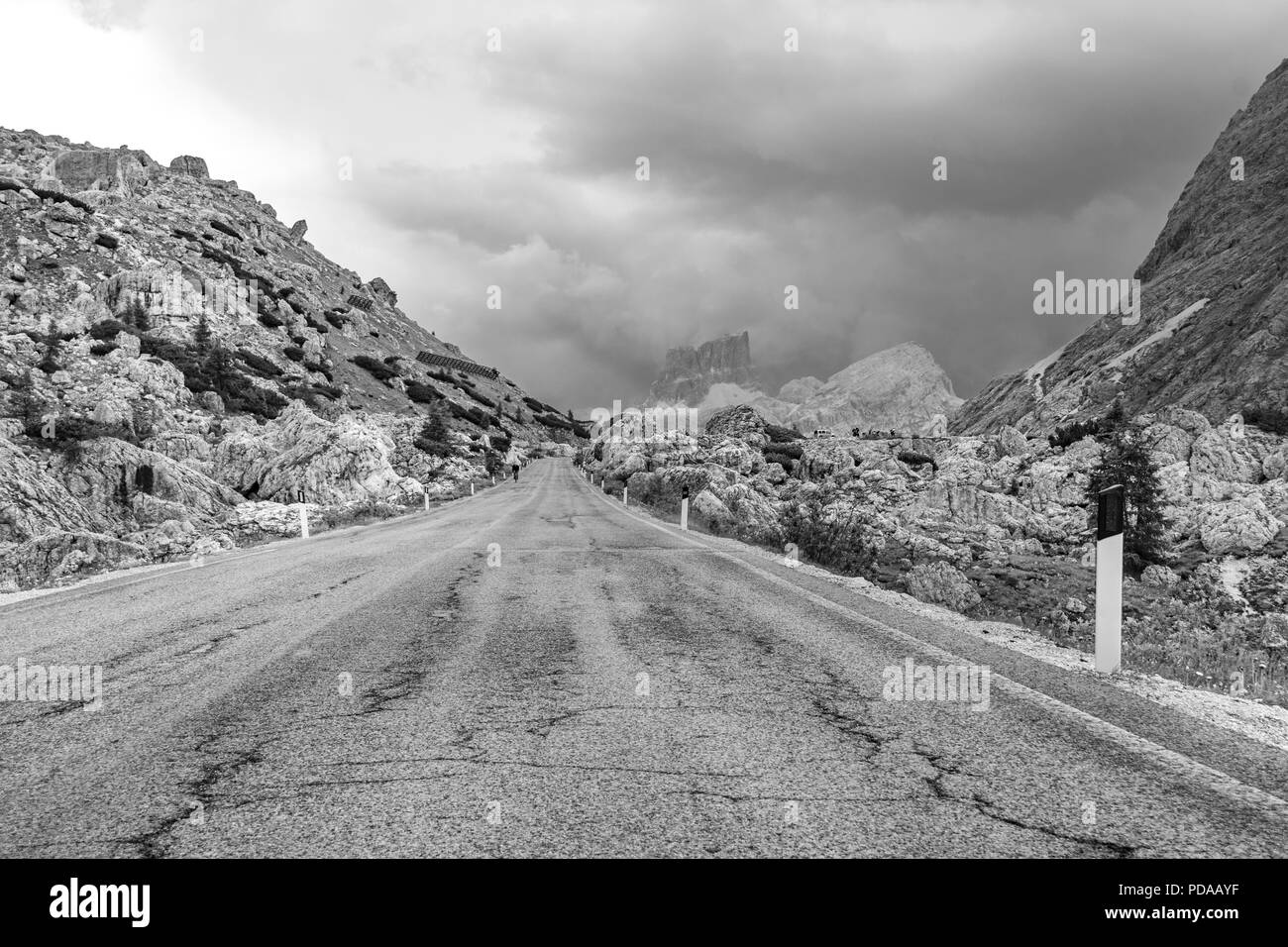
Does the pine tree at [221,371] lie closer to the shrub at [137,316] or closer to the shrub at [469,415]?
the shrub at [137,316]

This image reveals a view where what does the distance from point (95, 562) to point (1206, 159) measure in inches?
5183

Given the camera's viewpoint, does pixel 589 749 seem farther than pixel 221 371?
No

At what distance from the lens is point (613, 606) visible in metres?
7.43

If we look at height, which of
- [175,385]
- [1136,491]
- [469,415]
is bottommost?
[1136,491]

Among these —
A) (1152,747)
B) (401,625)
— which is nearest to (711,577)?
(401,625)

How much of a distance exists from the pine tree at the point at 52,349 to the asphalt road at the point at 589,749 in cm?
3662

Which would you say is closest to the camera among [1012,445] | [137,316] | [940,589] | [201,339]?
[940,589]

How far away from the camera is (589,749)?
3.36m

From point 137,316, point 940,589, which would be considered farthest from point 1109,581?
point 137,316

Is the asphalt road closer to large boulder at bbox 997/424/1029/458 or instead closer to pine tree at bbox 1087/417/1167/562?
pine tree at bbox 1087/417/1167/562

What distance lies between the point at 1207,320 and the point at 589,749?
85.5 m

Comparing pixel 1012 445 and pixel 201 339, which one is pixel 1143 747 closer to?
pixel 1012 445

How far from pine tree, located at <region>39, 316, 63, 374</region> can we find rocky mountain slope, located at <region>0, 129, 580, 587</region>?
0.45ft

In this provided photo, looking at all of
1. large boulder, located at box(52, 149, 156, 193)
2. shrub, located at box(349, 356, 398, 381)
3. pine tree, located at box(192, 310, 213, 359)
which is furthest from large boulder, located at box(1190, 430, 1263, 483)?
large boulder, located at box(52, 149, 156, 193)
